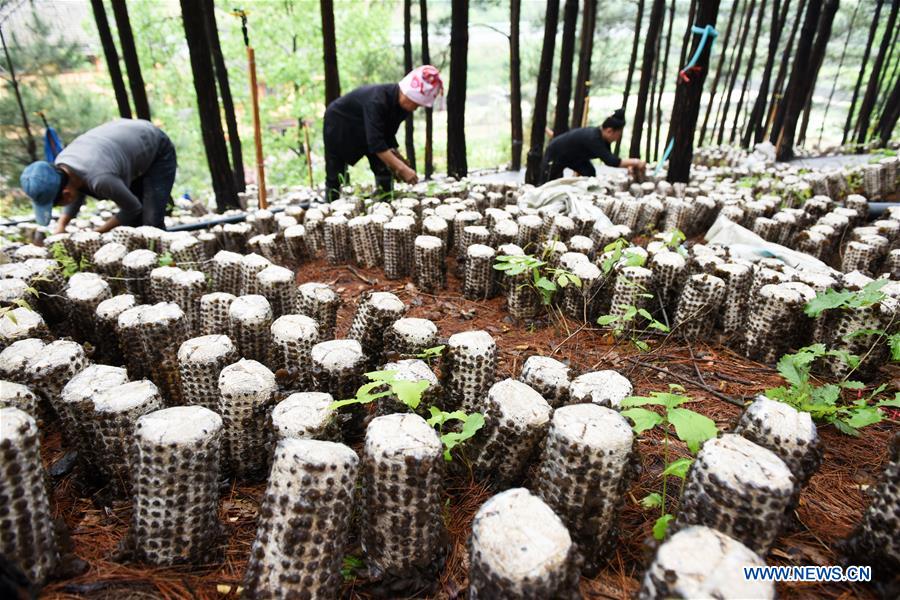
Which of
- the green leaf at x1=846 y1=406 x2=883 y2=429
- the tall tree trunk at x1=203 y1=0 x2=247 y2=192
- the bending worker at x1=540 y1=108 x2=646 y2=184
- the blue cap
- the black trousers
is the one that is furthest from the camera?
the tall tree trunk at x1=203 y1=0 x2=247 y2=192

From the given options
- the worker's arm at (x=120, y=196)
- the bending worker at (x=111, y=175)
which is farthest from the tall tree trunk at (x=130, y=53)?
the worker's arm at (x=120, y=196)

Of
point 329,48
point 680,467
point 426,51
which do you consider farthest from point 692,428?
point 426,51

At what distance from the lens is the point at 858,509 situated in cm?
175

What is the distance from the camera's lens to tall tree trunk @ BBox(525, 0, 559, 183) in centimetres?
753

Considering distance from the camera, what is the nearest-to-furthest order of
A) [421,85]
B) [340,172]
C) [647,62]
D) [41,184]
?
[41,184]
[421,85]
[340,172]
[647,62]

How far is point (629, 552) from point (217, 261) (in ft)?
10.3

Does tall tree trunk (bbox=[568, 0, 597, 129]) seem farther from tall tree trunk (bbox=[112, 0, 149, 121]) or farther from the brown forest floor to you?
the brown forest floor

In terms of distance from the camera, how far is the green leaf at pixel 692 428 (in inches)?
56.4

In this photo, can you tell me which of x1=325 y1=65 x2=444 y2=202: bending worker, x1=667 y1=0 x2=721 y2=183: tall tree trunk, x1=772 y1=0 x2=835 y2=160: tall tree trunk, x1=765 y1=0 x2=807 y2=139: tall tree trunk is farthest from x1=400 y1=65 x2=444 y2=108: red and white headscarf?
x1=765 y1=0 x2=807 y2=139: tall tree trunk

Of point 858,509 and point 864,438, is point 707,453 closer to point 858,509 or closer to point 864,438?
point 858,509

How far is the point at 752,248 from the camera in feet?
12.6

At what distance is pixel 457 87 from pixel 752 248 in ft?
18.6

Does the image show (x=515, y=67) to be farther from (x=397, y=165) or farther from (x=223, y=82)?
(x=397, y=165)

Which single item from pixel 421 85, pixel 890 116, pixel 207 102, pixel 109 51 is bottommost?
pixel 890 116
